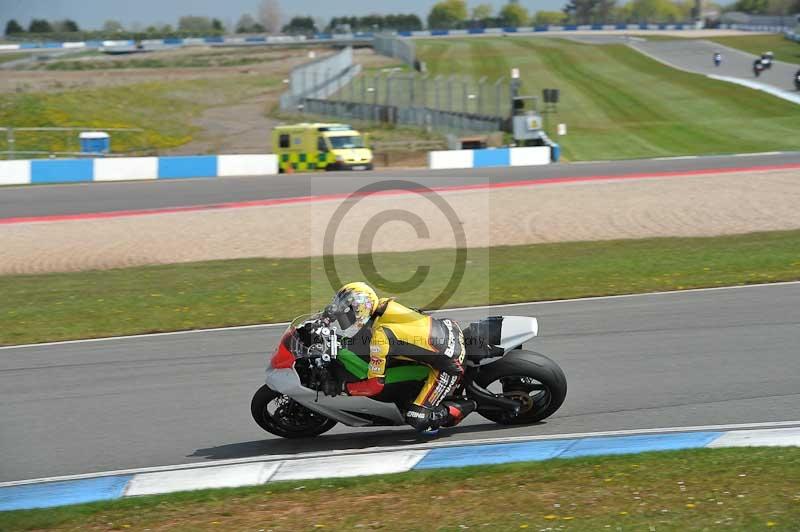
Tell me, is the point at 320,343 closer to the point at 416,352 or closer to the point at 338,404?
the point at 338,404

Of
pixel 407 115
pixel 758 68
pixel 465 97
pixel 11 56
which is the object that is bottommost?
pixel 407 115

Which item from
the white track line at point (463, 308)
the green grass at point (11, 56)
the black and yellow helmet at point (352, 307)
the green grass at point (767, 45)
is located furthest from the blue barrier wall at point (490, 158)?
the green grass at point (11, 56)

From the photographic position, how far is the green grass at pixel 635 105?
4128cm

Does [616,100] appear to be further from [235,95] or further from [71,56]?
[71,56]

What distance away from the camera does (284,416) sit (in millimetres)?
8125

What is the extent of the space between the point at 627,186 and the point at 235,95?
4631cm

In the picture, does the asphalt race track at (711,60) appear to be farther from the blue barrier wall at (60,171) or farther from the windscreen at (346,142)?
the blue barrier wall at (60,171)

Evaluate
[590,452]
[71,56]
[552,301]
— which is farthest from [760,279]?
[71,56]

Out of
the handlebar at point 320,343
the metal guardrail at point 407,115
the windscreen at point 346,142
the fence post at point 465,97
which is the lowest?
the handlebar at point 320,343

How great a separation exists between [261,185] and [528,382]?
69.1ft

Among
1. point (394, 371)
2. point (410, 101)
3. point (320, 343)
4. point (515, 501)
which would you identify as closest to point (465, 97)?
point (410, 101)

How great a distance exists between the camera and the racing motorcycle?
769cm

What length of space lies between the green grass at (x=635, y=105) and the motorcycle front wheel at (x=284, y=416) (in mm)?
31513

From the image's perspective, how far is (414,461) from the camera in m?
7.36
